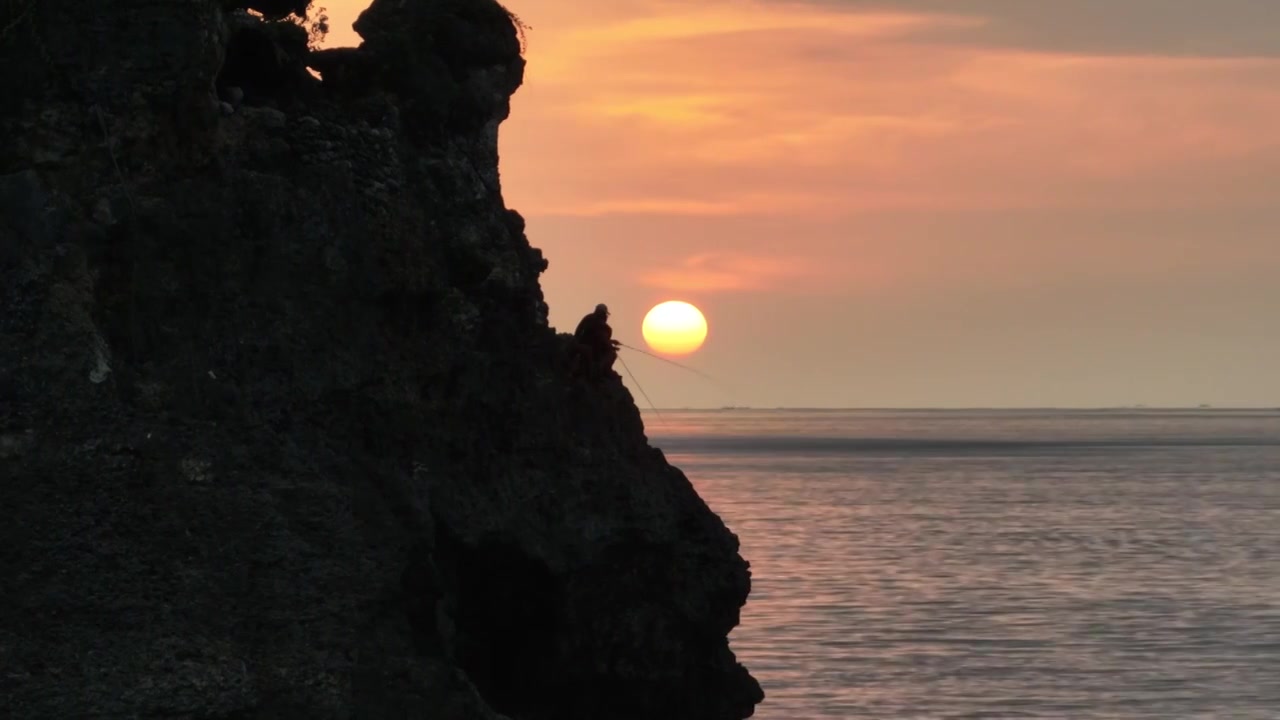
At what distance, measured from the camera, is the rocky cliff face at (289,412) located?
1266 cm

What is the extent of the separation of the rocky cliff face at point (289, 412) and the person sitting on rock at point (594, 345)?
0.69ft

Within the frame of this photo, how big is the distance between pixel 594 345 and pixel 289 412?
14.6 ft

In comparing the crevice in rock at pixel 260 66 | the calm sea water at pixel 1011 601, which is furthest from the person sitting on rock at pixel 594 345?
the calm sea water at pixel 1011 601

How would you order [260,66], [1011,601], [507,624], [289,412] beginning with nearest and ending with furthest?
[289,412], [260,66], [507,624], [1011,601]

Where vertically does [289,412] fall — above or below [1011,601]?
above

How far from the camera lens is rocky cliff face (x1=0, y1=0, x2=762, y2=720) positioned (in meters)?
12.7

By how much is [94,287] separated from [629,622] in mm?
6271

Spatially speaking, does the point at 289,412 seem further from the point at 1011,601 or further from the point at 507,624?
the point at 1011,601

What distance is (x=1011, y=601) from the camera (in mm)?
42688

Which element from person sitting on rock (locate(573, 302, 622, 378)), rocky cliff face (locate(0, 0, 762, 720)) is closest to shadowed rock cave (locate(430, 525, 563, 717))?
rocky cliff face (locate(0, 0, 762, 720))

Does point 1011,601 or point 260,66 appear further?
point 1011,601

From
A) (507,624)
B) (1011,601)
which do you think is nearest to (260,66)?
(507,624)

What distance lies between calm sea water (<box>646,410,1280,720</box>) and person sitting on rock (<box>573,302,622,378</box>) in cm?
1074

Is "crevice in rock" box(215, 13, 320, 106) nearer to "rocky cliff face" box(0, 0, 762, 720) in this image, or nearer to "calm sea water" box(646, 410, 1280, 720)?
"rocky cliff face" box(0, 0, 762, 720)
